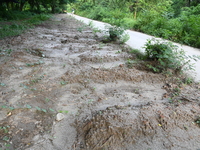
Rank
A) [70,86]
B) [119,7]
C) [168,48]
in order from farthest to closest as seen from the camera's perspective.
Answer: [119,7] → [168,48] → [70,86]

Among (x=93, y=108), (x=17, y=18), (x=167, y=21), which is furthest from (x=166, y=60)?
(x=17, y=18)

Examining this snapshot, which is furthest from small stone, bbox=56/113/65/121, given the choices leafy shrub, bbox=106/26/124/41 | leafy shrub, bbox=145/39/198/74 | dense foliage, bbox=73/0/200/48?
leafy shrub, bbox=106/26/124/41

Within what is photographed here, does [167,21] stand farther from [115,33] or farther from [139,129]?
[139,129]

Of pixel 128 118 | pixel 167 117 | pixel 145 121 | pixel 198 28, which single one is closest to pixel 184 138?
pixel 167 117

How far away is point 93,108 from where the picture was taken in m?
3.13

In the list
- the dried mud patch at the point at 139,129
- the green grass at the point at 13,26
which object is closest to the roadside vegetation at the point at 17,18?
the green grass at the point at 13,26

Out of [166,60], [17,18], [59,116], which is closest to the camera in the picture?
[59,116]

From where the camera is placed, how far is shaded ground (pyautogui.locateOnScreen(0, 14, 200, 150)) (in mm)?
2373

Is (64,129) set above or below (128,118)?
below

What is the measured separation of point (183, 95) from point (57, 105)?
252cm

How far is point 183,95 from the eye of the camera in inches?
136

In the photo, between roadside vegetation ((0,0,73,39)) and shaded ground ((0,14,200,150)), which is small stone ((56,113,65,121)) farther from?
roadside vegetation ((0,0,73,39))

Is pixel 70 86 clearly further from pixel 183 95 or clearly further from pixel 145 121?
pixel 183 95

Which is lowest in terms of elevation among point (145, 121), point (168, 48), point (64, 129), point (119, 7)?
point (64, 129)
